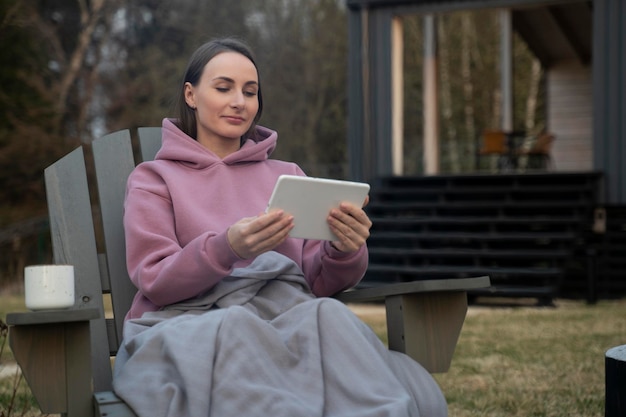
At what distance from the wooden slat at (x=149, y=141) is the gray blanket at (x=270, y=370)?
2.89 ft

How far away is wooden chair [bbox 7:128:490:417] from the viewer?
1.91m

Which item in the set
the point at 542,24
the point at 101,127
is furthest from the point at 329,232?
the point at 101,127

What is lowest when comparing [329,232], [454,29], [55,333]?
[55,333]

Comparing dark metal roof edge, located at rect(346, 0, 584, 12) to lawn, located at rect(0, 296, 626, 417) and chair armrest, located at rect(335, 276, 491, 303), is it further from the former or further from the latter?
chair armrest, located at rect(335, 276, 491, 303)

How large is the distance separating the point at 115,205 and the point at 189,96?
40 centimetres

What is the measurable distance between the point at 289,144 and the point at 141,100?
11.5 ft

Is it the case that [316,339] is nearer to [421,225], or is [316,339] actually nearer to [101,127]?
[421,225]

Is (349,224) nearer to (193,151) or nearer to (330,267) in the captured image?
(330,267)

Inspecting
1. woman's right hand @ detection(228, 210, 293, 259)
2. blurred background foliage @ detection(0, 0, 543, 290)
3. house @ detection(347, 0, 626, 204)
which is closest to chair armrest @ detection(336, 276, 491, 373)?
woman's right hand @ detection(228, 210, 293, 259)

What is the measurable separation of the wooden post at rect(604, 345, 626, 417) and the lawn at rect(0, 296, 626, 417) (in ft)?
3.51

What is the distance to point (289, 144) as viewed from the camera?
19.5 metres

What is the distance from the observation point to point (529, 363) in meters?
4.59

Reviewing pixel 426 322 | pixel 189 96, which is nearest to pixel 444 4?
pixel 189 96

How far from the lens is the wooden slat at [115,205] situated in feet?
8.52
